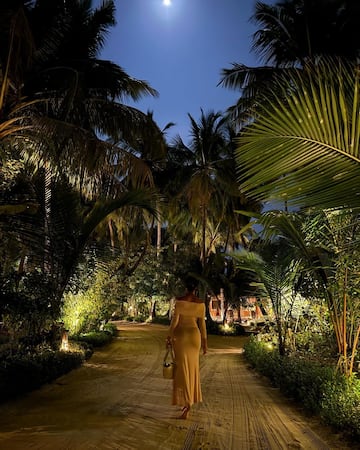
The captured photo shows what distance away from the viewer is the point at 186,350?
179 inches

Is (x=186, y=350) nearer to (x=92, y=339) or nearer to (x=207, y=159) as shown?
(x=92, y=339)

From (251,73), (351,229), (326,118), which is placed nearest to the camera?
(326,118)

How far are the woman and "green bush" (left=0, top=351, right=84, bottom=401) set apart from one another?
8.07ft

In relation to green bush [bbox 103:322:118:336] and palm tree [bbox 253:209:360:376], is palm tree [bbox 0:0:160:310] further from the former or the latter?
green bush [bbox 103:322:118:336]

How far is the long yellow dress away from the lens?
177 inches

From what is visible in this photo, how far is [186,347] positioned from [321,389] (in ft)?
6.15

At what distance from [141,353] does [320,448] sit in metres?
8.61

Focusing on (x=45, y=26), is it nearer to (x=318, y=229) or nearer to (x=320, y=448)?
(x=318, y=229)

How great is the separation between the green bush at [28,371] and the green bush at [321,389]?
4003mm

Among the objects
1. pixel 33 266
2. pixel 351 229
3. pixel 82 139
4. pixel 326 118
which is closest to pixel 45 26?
pixel 82 139

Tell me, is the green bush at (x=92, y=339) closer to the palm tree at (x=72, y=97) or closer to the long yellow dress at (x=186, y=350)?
the palm tree at (x=72, y=97)

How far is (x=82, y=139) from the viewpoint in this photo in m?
6.89

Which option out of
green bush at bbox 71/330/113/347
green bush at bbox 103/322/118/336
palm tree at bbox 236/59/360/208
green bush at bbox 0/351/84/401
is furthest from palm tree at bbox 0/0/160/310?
green bush at bbox 103/322/118/336

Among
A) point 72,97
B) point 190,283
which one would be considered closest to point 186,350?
point 190,283
